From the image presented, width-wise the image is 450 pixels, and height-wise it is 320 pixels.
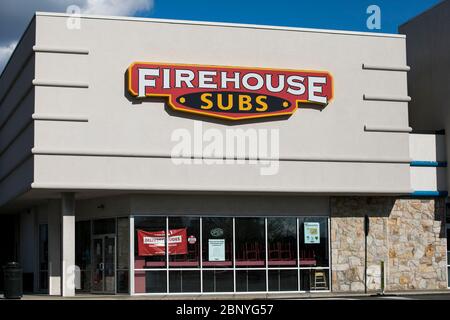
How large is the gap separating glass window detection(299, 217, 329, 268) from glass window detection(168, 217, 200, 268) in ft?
13.5

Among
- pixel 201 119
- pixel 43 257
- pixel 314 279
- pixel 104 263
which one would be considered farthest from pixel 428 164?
pixel 43 257

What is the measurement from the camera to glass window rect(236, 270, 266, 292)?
28500mm

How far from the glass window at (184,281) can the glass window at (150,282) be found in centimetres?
30

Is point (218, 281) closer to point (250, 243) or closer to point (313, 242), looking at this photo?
point (250, 243)

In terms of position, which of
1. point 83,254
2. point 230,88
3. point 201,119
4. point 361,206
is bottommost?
point 83,254

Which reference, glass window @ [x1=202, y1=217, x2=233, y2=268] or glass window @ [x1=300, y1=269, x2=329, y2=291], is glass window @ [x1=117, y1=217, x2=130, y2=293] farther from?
glass window @ [x1=300, y1=269, x2=329, y2=291]

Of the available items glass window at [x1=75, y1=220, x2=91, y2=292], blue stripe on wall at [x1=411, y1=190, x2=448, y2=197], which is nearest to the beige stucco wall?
blue stripe on wall at [x1=411, y1=190, x2=448, y2=197]

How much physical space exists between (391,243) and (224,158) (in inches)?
308

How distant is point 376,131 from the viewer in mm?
29047

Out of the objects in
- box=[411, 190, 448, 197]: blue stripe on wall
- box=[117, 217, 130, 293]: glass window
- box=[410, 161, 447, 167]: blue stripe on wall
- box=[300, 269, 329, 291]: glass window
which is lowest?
box=[300, 269, 329, 291]: glass window

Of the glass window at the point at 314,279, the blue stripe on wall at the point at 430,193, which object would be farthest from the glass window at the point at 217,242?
the blue stripe on wall at the point at 430,193

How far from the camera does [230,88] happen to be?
90.2ft

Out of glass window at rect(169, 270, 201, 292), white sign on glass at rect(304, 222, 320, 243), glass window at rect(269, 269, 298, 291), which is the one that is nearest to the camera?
glass window at rect(169, 270, 201, 292)

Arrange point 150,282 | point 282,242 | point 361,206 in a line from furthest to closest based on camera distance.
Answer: point 361,206, point 282,242, point 150,282
